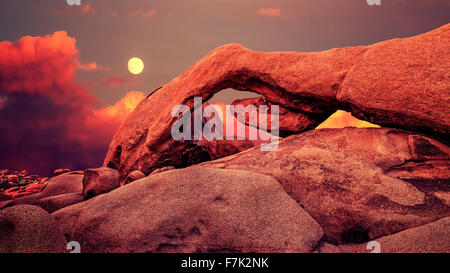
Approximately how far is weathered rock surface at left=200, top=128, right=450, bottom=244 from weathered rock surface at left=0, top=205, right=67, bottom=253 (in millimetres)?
3330

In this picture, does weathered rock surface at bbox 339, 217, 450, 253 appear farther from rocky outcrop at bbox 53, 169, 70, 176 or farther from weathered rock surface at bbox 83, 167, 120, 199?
rocky outcrop at bbox 53, 169, 70, 176

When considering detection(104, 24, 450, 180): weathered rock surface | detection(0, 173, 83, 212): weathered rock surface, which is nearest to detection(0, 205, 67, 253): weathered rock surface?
detection(104, 24, 450, 180): weathered rock surface

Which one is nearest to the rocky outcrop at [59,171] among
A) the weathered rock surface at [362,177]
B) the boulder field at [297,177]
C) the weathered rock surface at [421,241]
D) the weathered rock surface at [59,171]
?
the weathered rock surface at [59,171]

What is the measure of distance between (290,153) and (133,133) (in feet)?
16.4

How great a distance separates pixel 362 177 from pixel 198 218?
3043 millimetres

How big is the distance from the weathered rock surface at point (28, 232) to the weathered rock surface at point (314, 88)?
13.7 feet

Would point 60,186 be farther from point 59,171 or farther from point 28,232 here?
point 28,232

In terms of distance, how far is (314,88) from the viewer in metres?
6.37

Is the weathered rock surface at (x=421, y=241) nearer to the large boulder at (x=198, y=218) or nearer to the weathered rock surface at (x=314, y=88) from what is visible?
the large boulder at (x=198, y=218)

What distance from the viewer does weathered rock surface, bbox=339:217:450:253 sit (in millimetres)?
3319

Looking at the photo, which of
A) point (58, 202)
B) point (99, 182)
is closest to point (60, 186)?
point (58, 202)

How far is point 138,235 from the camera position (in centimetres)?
356

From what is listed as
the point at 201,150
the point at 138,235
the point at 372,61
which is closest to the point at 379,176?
the point at 372,61
